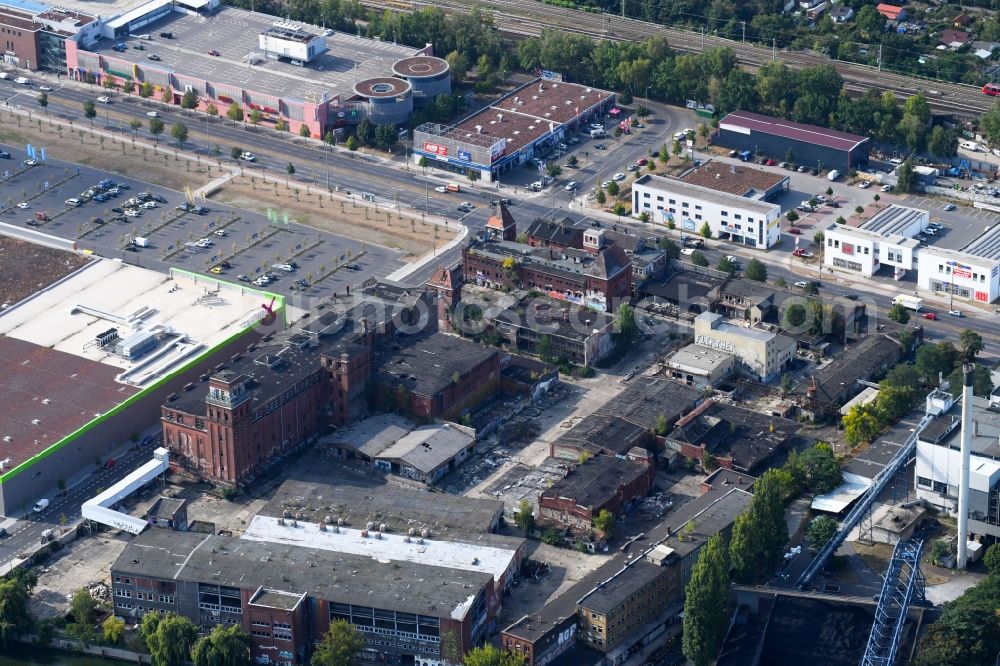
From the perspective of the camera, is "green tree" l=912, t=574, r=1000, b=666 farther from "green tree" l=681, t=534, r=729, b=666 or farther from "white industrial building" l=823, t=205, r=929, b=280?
"white industrial building" l=823, t=205, r=929, b=280

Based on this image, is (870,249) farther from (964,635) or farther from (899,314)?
(964,635)

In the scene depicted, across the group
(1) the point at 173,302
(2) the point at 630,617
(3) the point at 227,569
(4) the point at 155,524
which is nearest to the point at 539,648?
(2) the point at 630,617

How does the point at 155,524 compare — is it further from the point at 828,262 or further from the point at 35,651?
the point at 828,262

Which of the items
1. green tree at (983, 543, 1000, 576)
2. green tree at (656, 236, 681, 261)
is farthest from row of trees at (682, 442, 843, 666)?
green tree at (656, 236, 681, 261)

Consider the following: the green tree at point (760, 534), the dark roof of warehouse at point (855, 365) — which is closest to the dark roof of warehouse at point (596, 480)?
the green tree at point (760, 534)

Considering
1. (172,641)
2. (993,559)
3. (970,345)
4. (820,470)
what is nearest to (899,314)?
(970,345)
